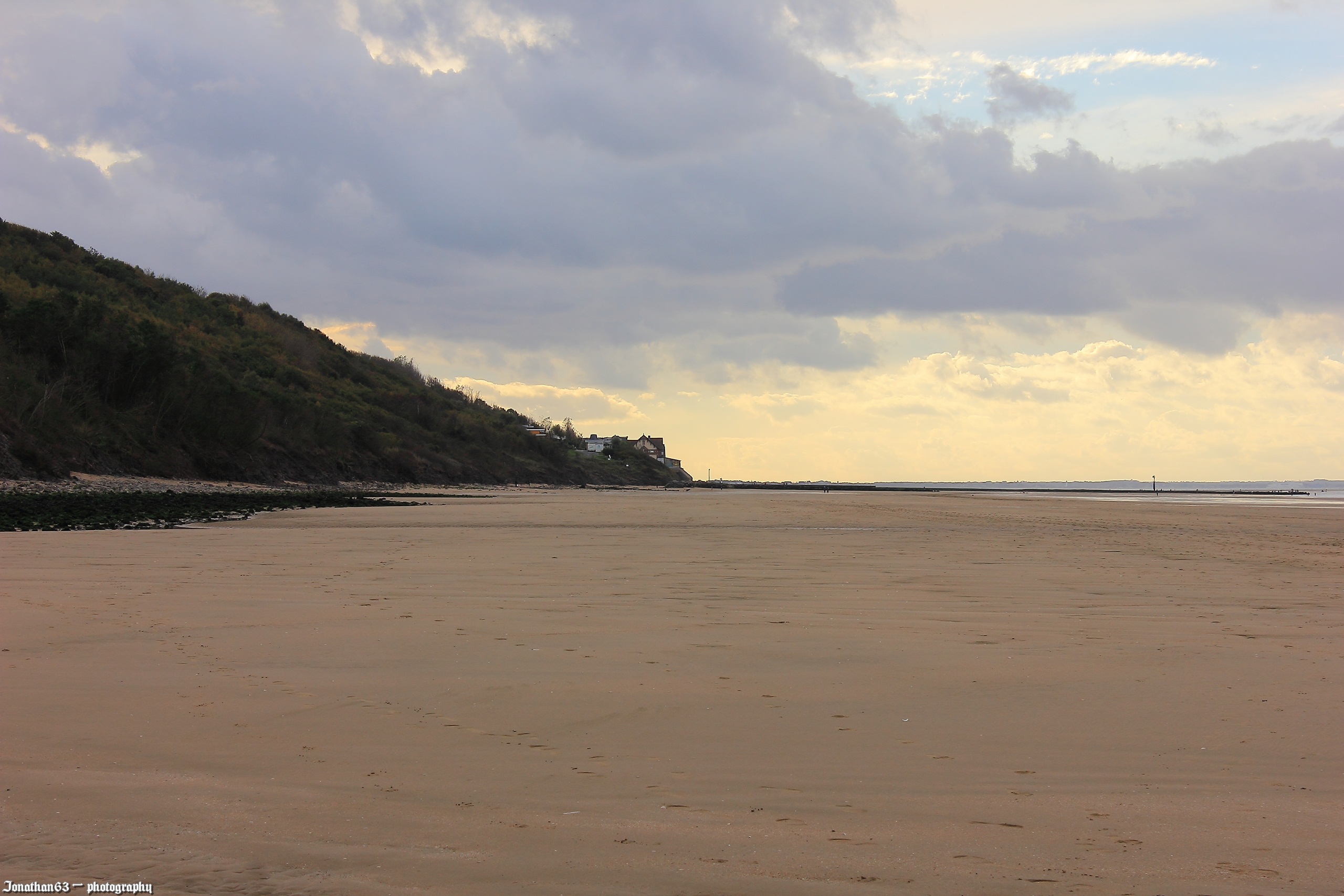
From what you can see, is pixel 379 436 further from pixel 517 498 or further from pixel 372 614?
pixel 372 614

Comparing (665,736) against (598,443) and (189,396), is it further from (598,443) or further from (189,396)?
(598,443)

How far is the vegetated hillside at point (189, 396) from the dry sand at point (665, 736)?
1174 inches

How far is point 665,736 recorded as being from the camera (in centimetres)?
401

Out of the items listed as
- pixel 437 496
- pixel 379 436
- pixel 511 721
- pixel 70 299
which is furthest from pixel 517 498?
pixel 511 721

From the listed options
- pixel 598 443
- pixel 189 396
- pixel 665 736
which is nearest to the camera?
pixel 665 736

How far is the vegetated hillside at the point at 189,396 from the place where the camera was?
1449 inches

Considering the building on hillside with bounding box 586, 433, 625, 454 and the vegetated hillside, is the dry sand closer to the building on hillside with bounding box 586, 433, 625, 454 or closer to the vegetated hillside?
the vegetated hillside

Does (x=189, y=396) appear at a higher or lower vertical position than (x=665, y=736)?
higher

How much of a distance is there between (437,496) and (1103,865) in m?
44.2

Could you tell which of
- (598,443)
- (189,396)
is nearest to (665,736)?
(189,396)

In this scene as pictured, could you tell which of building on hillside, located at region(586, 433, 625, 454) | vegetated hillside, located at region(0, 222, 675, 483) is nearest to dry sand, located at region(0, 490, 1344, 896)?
vegetated hillside, located at region(0, 222, 675, 483)

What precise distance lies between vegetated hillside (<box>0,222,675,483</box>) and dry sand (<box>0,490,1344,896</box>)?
1174 inches

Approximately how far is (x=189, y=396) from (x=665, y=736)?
48614 mm

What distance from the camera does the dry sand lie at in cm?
272
